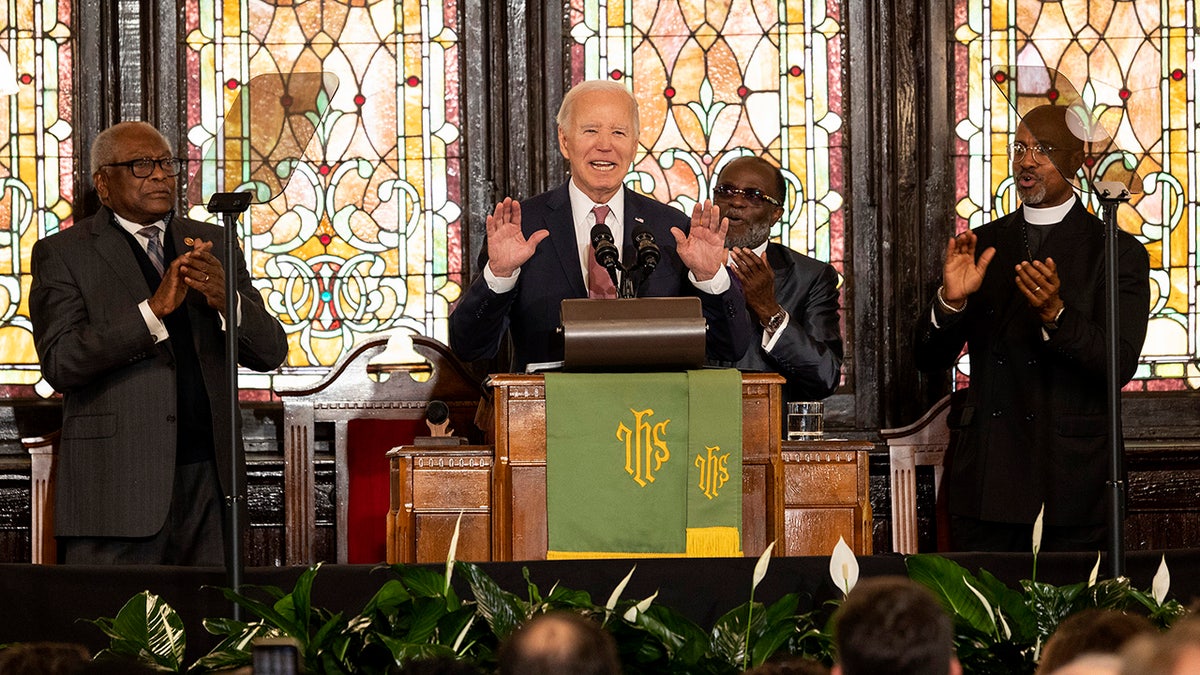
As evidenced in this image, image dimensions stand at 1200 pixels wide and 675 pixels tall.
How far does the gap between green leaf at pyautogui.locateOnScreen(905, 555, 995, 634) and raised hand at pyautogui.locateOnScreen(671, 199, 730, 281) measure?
0.98 metres

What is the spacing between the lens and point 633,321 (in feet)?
11.4

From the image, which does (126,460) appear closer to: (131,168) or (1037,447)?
(131,168)

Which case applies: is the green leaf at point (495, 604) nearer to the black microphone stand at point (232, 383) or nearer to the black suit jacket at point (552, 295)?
the black microphone stand at point (232, 383)

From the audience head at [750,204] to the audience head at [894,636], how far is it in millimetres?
3060

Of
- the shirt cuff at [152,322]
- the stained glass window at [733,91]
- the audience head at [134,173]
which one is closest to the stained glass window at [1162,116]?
the stained glass window at [733,91]

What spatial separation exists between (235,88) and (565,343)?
2.81 metres

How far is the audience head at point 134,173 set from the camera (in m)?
4.55

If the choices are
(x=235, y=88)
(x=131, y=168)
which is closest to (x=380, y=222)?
(x=235, y=88)

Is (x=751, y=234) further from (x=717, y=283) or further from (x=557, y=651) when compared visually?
(x=557, y=651)

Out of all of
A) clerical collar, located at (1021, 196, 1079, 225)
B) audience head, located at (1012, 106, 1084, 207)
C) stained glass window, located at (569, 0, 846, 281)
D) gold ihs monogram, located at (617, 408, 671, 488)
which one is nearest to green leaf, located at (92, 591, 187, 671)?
gold ihs monogram, located at (617, 408, 671, 488)

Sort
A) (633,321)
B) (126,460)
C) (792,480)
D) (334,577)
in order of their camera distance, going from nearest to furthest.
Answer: (334,577) → (633,321) → (792,480) → (126,460)

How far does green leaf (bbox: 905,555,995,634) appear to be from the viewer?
114 inches

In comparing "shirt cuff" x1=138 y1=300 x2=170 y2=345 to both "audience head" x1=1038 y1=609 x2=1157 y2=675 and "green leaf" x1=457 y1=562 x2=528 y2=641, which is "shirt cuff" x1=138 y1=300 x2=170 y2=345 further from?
"audience head" x1=1038 y1=609 x2=1157 y2=675

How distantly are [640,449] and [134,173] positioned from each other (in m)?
1.92
